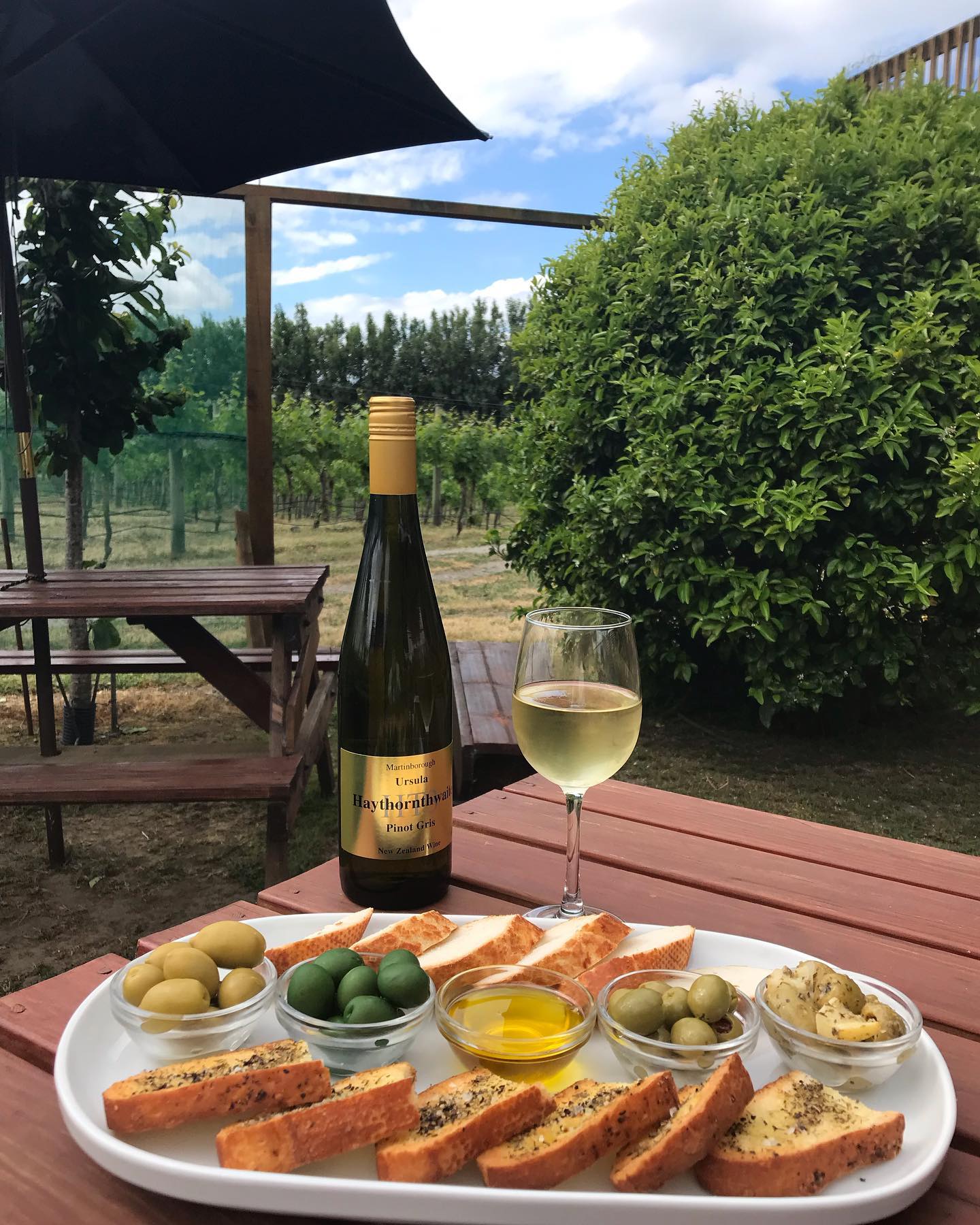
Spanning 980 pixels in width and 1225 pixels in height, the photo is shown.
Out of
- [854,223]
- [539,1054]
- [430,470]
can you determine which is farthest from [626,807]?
[430,470]

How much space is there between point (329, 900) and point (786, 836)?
2.28 ft

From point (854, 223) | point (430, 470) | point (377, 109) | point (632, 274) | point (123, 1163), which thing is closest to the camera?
point (123, 1163)

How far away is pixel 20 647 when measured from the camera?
4.40 metres

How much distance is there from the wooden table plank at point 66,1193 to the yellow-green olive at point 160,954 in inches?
5.0

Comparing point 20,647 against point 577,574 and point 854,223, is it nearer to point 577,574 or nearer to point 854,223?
point 577,574

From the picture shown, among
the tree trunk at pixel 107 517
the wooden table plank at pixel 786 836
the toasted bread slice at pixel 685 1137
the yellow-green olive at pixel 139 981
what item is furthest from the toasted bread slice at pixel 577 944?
the tree trunk at pixel 107 517

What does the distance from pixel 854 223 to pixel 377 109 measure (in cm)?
→ 200

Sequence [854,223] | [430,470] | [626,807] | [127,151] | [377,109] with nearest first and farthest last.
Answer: [626,807]
[377,109]
[127,151]
[854,223]
[430,470]

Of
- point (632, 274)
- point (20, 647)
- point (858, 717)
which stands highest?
point (632, 274)

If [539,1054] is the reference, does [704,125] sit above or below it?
above

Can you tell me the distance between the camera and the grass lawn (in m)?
3.08

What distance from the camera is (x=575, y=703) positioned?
3.41ft

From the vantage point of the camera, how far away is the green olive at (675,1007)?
2.54ft

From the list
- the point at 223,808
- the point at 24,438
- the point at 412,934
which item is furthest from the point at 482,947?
the point at 223,808
